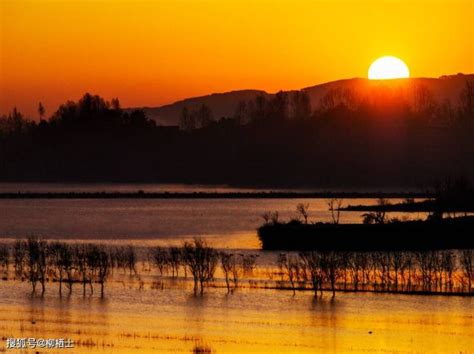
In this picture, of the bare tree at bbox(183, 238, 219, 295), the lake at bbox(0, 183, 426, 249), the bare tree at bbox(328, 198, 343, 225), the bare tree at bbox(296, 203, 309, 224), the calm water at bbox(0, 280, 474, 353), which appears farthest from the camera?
the lake at bbox(0, 183, 426, 249)

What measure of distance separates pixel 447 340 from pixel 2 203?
146821 millimetres

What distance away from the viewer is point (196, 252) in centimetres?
5903

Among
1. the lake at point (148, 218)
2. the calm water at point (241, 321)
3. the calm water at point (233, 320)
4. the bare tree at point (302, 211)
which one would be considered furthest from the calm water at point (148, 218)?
the calm water at point (241, 321)

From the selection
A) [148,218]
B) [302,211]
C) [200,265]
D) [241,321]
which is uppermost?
[302,211]

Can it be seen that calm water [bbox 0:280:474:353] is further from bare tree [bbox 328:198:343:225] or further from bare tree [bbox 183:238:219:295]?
bare tree [bbox 328:198:343:225]

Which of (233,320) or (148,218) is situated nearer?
(233,320)

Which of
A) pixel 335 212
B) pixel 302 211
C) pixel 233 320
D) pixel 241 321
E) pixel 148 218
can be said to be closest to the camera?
pixel 241 321

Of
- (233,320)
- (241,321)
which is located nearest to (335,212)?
(233,320)

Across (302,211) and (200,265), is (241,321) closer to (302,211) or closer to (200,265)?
(200,265)

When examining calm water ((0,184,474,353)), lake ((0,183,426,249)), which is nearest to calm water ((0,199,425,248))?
lake ((0,183,426,249))

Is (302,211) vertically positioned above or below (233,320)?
above

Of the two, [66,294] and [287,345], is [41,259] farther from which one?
[287,345]

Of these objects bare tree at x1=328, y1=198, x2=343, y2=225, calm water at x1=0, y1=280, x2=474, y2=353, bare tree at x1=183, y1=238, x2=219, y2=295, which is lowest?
calm water at x1=0, y1=280, x2=474, y2=353

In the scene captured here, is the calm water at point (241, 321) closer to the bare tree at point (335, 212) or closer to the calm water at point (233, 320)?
the calm water at point (233, 320)
